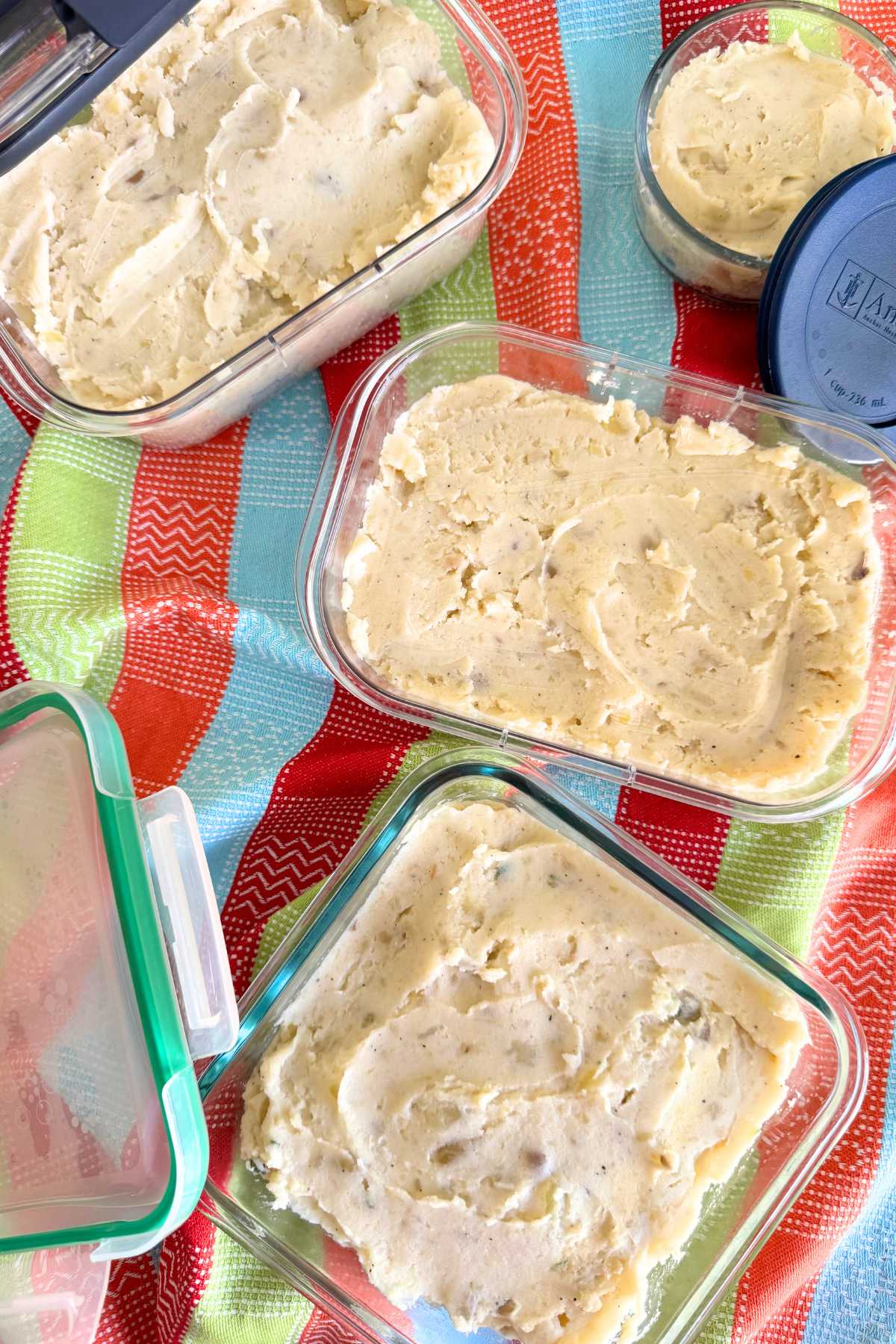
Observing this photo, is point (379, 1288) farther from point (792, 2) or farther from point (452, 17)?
point (792, 2)

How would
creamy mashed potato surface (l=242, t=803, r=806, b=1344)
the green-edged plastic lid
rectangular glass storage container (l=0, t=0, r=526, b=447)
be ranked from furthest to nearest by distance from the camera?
rectangular glass storage container (l=0, t=0, r=526, b=447) → creamy mashed potato surface (l=242, t=803, r=806, b=1344) → the green-edged plastic lid

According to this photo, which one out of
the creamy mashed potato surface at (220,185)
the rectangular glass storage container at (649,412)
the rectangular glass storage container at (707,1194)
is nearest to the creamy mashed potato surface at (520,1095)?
the rectangular glass storage container at (707,1194)

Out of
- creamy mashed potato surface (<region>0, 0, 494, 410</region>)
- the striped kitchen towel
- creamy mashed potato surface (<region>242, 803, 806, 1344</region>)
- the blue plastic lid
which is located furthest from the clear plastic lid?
creamy mashed potato surface (<region>242, 803, 806, 1344</region>)

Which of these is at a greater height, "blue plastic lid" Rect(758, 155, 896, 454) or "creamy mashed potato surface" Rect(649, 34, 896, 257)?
"creamy mashed potato surface" Rect(649, 34, 896, 257)

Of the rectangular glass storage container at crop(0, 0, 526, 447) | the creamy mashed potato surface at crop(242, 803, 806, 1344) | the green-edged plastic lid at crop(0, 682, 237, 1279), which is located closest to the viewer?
the green-edged plastic lid at crop(0, 682, 237, 1279)

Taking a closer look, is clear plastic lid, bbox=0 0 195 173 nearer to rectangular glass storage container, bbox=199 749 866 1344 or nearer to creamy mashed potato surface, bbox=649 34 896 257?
creamy mashed potato surface, bbox=649 34 896 257

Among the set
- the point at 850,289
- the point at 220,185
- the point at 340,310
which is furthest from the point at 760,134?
the point at 220,185

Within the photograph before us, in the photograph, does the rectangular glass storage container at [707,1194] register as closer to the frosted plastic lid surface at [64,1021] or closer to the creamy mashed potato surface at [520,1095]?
the creamy mashed potato surface at [520,1095]
